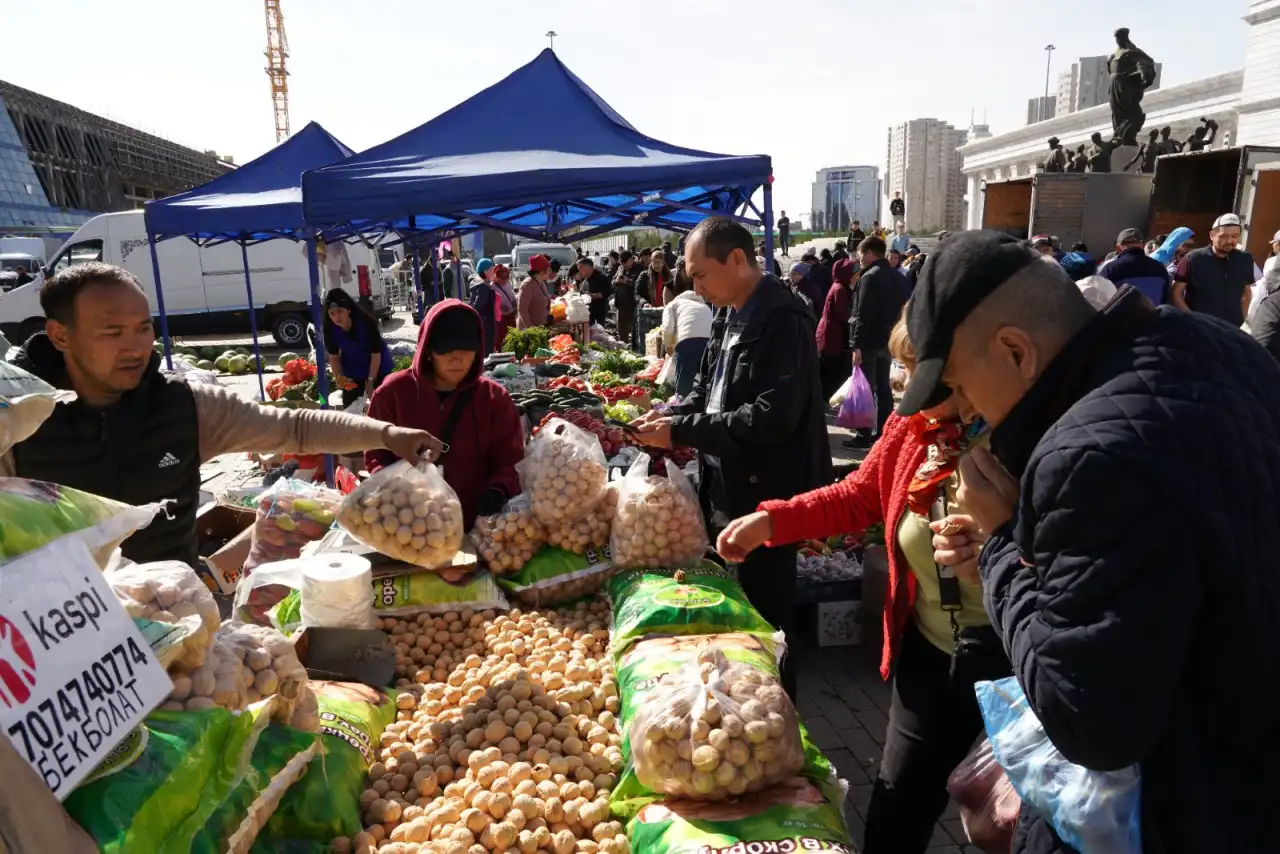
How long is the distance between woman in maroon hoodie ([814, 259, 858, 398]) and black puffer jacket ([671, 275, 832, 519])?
19.3 ft

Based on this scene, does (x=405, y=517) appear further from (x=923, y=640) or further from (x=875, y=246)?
(x=875, y=246)

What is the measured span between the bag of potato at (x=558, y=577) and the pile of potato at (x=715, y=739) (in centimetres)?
116

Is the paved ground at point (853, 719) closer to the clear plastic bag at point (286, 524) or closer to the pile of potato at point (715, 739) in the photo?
the pile of potato at point (715, 739)

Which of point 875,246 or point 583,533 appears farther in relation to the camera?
point 875,246

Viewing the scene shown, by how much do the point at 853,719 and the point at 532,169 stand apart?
163 inches

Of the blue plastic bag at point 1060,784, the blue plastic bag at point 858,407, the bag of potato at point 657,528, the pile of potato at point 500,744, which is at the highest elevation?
the blue plastic bag at point 1060,784

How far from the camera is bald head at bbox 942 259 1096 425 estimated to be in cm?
120

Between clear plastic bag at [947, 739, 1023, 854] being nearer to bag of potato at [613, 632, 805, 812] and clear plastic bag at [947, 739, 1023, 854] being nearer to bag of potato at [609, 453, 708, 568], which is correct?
bag of potato at [613, 632, 805, 812]

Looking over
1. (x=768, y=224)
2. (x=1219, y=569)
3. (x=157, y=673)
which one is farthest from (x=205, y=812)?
(x=768, y=224)

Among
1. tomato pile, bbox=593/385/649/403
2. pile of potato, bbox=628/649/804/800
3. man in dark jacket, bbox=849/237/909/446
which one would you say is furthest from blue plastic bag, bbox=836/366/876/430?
pile of potato, bbox=628/649/804/800

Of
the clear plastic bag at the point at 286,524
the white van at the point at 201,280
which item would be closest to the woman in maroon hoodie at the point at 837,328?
the clear plastic bag at the point at 286,524

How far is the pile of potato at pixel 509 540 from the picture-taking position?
298 cm

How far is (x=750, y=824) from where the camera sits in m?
1.62

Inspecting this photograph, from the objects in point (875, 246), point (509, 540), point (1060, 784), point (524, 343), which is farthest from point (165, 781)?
point (524, 343)
